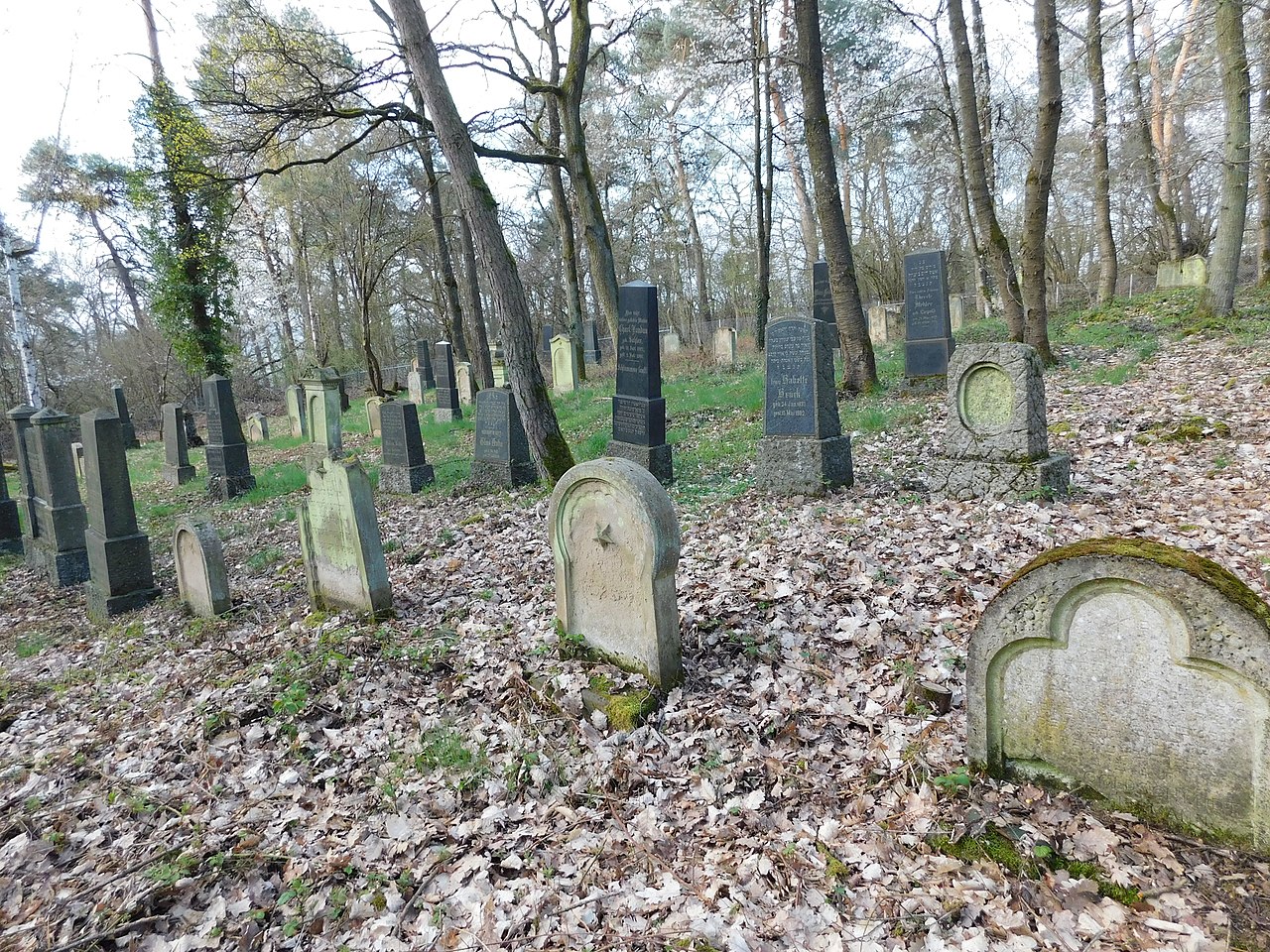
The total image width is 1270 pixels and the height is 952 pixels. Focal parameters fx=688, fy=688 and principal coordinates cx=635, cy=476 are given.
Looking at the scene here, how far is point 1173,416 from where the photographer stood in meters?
7.34

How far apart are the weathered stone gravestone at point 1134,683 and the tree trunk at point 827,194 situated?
344 inches

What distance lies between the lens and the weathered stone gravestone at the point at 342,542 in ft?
17.5

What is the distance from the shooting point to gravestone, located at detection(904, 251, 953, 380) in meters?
12.4

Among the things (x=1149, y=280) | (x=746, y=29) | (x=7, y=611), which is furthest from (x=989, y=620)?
(x=1149, y=280)

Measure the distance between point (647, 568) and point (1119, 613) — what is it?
2152 millimetres

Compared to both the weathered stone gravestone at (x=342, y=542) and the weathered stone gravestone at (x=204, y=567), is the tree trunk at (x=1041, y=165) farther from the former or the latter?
the weathered stone gravestone at (x=204, y=567)

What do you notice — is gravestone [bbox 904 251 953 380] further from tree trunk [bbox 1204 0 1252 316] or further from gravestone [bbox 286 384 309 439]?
gravestone [bbox 286 384 309 439]

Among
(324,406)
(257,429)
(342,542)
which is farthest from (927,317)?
(257,429)

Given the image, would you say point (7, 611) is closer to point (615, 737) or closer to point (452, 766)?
point (452, 766)

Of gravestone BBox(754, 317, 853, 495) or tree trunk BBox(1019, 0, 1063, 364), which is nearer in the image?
gravestone BBox(754, 317, 853, 495)

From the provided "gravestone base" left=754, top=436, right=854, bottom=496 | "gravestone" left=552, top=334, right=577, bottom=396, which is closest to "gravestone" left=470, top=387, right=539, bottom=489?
"gravestone base" left=754, top=436, right=854, bottom=496

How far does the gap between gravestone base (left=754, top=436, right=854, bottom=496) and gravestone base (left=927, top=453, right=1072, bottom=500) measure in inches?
38.3

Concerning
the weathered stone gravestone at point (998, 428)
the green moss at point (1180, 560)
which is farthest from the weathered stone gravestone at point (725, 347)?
the green moss at point (1180, 560)

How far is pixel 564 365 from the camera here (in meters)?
18.3
